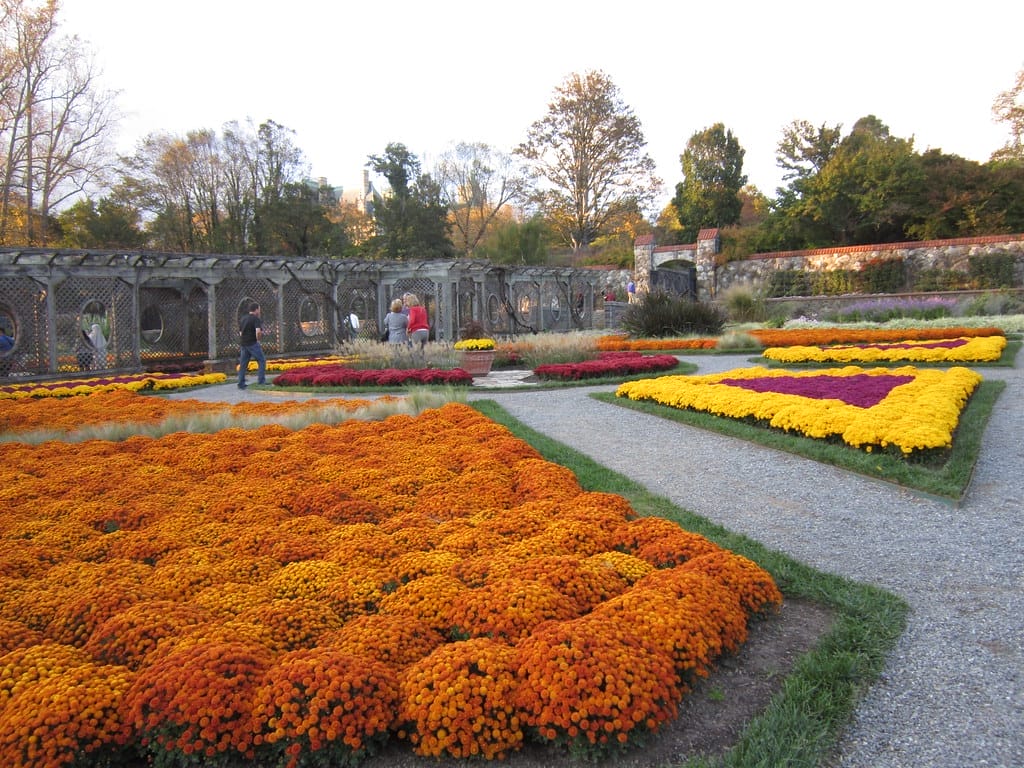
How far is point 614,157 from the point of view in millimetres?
47500

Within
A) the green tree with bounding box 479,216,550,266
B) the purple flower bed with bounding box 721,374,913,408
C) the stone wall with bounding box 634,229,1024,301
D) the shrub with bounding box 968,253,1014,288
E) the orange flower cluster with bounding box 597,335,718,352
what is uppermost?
the green tree with bounding box 479,216,550,266

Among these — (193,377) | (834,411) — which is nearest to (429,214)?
(193,377)

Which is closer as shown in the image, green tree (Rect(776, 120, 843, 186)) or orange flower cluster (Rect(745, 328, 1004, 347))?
orange flower cluster (Rect(745, 328, 1004, 347))

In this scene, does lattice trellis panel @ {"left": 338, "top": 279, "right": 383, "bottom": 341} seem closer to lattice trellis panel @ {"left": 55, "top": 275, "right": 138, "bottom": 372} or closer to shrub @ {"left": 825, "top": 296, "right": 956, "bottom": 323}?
lattice trellis panel @ {"left": 55, "top": 275, "right": 138, "bottom": 372}

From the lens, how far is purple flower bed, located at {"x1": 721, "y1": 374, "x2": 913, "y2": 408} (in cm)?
785

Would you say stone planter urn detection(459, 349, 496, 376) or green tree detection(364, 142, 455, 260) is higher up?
green tree detection(364, 142, 455, 260)

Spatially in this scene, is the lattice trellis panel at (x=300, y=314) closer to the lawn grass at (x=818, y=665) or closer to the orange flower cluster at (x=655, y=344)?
the orange flower cluster at (x=655, y=344)

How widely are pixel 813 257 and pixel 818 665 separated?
29543 millimetres

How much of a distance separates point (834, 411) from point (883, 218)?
90.4ft

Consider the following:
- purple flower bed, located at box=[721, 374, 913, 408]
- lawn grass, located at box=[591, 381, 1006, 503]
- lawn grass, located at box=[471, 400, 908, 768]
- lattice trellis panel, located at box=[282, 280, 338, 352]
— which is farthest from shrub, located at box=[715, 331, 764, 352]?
lawn grass, located at box=[471, 400, 908, 768]

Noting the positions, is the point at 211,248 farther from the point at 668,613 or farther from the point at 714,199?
the point at 668,613

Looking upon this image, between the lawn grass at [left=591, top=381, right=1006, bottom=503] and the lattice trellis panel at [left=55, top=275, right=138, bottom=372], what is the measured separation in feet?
48.8

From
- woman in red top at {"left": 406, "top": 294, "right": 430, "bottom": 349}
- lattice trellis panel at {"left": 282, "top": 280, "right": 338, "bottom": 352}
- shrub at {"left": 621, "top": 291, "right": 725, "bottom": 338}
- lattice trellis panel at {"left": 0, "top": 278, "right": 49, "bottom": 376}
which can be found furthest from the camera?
lattice trellis panel at {"left": 282, "top": 280, "right": 338, "bottom": 352}

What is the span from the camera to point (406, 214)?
4103 cm
